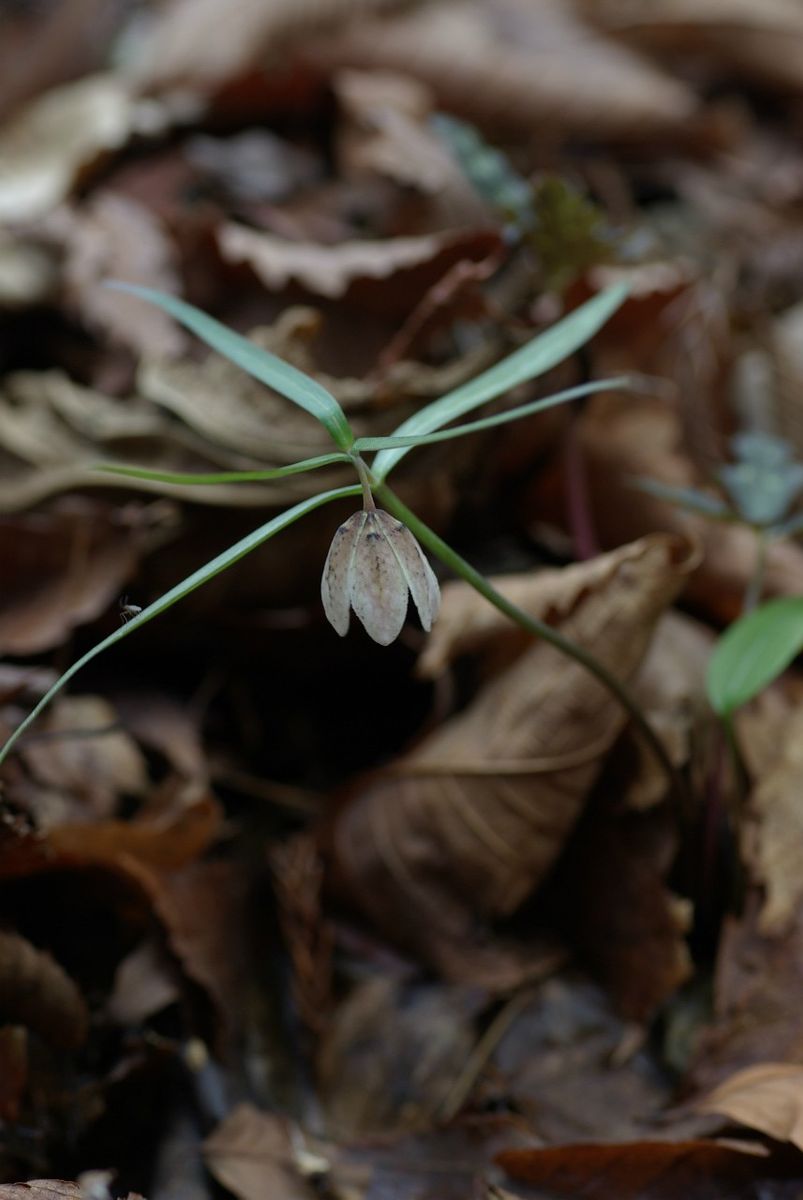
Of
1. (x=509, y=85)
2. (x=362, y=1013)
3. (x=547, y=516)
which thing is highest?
(x=509, y=85)

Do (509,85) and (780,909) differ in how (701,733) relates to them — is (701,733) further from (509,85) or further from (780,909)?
(509,85)

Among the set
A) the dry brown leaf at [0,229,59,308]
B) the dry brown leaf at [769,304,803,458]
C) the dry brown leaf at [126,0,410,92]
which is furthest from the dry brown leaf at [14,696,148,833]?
the dry brown leaf at [126,0,410,92]

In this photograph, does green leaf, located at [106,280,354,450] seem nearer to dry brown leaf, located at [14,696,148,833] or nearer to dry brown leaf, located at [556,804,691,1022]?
dry brown leaf, located at [14,696,148,833]

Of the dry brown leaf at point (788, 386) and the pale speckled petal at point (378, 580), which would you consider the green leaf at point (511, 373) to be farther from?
the dry brown leaf at point (788, 386)

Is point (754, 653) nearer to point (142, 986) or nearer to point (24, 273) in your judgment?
point (142, 986)

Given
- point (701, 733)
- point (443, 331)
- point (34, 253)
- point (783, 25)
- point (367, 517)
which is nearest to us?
point (367, 517)

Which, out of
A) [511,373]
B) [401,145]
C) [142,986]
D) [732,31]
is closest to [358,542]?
[511,373]

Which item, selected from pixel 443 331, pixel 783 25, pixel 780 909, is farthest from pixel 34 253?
pixel 783 25
